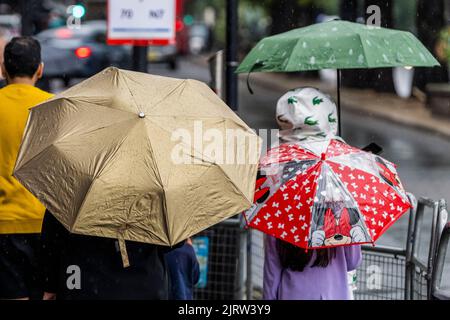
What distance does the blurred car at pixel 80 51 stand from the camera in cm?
2188

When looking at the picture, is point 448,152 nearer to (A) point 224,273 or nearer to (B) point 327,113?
(A) point 224,273

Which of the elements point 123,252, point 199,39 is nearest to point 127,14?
point 123,252

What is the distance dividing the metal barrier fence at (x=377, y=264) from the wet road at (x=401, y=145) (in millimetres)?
3017

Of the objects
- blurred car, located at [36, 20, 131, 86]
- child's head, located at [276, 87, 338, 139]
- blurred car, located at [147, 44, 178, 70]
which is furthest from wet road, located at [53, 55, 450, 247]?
blurred car, located at [147, 44, 178, 70]

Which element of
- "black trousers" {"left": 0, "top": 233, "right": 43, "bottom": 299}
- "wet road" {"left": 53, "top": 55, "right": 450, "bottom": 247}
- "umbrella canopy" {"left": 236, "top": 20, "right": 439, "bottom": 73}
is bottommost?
"wet road" {"left": 53, "top": 55, "right": 450, "bottom": 247}

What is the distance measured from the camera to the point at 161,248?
14.2 ft

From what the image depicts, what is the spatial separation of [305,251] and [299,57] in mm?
1091

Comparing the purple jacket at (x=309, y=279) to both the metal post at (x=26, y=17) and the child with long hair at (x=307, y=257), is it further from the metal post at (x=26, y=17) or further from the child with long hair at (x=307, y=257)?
the metal post at (x=26, y=17)

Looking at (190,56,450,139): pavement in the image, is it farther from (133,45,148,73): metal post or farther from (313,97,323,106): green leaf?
(313,97,323,106): green leaf

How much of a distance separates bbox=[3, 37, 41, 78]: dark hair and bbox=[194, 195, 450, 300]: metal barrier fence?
2209 millimetres

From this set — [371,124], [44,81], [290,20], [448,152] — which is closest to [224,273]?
[44,81]

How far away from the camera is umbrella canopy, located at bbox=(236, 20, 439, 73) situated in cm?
A: 521

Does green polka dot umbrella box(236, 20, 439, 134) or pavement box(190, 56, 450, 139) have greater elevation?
green polka dot umbrella box(236, 20, 439, 134)

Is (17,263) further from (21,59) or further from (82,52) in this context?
(82,52)
